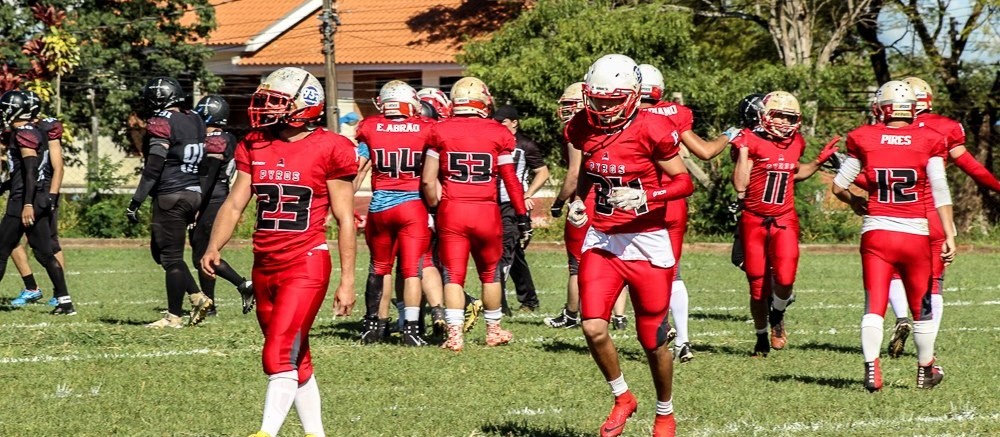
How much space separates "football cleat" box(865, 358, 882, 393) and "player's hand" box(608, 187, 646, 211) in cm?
263

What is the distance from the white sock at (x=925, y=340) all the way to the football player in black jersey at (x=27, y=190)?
26.2 ft

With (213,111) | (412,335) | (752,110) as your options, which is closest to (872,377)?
(752,110)

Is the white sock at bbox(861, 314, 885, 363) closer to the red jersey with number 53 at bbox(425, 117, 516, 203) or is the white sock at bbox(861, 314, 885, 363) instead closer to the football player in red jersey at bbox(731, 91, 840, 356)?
→ the football player in red jersey at bbox(731, 91, 840, 356)

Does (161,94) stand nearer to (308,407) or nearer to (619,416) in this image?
(308,407)

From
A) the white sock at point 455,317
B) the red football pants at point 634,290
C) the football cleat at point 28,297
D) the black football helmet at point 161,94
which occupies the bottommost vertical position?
the football cleat at point 28,297

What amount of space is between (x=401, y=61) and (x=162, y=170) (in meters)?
29.0

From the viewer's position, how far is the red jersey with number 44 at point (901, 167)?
8.87 meters

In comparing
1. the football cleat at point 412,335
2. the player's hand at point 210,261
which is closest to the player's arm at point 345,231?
the player's hand at point 210,261

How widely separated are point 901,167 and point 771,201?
1.93 meters

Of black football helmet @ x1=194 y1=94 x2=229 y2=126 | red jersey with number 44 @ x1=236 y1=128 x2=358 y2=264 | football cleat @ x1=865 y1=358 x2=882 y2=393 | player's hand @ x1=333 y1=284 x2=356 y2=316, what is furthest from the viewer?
black football helmet @ x1=194 y1=94 x2=229 y2=126

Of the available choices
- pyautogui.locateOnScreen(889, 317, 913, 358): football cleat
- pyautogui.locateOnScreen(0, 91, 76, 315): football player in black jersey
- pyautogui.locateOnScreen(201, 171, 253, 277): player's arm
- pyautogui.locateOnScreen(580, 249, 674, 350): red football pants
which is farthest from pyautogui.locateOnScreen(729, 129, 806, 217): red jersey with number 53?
pyautogui.locateOnScreen(0, 91, 76, 315): football player in black jersey

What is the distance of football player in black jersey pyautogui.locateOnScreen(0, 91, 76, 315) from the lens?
1277 centimetres

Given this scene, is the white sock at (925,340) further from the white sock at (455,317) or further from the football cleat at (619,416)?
the white sock at (455,317)

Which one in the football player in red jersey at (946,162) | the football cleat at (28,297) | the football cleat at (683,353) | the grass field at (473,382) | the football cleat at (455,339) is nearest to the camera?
the grass field at (473,382)
